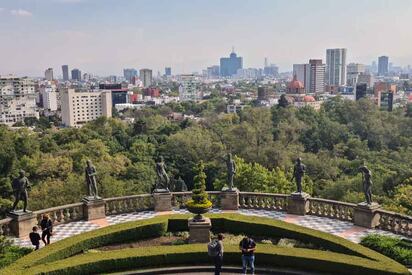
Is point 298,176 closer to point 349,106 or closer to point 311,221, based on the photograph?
point 311,221

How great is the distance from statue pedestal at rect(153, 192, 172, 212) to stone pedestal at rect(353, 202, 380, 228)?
10850mm

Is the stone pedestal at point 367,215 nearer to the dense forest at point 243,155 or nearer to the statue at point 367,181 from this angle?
the statue at point 367,181

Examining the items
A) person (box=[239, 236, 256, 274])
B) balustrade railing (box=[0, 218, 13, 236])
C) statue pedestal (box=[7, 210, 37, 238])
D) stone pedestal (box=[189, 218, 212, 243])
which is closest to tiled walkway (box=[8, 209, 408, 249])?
statue pedestal (box=[7, 210, 37, 238])

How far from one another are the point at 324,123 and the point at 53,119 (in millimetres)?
121250

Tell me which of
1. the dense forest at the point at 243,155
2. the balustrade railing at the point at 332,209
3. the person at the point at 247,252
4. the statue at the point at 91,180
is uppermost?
the statue at the point at 91,180

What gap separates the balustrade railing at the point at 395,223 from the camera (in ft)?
75.1

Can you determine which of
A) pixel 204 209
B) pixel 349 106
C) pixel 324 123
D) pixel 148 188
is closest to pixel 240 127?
pixel 148 188

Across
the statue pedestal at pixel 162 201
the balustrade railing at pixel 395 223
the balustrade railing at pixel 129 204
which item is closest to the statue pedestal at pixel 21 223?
the balustrade railing at pixel 129 204

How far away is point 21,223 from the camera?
23.5m

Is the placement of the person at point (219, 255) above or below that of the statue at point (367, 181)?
below

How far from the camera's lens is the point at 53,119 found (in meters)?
175

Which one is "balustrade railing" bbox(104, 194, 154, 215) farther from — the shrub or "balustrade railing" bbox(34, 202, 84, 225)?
the shrub

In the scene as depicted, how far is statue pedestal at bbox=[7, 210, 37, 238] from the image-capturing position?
922 inches

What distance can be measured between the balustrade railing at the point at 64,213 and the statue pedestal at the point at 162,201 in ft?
14.6
